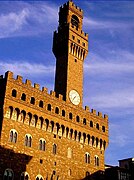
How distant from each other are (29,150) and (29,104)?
6133mm

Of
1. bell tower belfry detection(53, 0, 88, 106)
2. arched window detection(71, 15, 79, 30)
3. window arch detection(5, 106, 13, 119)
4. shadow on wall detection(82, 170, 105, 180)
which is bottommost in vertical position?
shadow on wall detection(82, 170, 105, 180)

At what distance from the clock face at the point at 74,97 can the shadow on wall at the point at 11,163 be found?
13.6 meters

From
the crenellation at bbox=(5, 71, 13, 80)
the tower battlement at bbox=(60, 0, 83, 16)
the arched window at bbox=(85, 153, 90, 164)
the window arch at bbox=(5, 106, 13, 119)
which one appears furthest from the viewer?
the tower battlement at bbox=(60, 0, 83, 16)

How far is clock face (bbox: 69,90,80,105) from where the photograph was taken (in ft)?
167

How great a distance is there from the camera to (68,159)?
152ft

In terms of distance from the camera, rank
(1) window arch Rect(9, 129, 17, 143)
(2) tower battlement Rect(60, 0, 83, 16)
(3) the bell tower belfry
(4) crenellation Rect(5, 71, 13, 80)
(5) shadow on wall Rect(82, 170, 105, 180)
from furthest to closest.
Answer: (2) tower battlement Rect(60, 0, 83, 16)
(3) the bell tower belfry
(5) shadow on wall Rect(82, 170, 105, 180)
(4) crenellation Rect(5, 71, 13, 80)
(1) window arch Rect(9, 129, 17, 143)

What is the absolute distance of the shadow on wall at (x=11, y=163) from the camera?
38156mm

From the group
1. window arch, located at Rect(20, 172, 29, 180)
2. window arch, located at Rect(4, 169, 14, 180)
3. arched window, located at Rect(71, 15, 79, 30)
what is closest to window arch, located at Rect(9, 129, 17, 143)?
window arch, located at Rect(4, 169, 14, 180)

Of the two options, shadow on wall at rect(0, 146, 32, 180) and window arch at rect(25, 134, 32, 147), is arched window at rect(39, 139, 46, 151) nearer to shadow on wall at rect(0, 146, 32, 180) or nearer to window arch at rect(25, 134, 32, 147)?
window arch at rect(25, 134, 32, 147)

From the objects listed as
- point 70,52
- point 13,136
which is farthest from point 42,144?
point 70,52

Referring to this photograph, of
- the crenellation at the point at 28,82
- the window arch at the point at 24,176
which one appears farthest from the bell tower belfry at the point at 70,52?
the window arch at the point at 24,176

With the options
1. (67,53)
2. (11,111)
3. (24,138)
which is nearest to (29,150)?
(24,138)

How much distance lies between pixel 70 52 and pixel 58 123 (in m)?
13.3

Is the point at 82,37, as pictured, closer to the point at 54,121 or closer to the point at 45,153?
the point at 54,121
